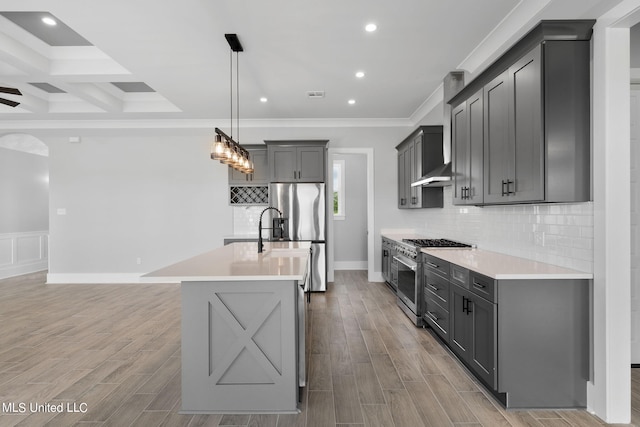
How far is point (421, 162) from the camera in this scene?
4773 mm

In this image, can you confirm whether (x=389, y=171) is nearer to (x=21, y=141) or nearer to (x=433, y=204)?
(x=433, y=204)

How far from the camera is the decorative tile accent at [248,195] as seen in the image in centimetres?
637

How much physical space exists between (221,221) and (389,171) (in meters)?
3.23

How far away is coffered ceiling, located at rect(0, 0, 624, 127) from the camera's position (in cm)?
288

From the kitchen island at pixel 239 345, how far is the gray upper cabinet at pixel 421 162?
124 inches

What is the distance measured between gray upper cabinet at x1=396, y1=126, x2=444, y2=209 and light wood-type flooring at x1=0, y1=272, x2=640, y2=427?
1.60 metres

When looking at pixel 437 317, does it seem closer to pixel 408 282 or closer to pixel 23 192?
pixel 408 282

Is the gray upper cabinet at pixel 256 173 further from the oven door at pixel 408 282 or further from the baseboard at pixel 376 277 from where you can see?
the oven door at pixel 408 282

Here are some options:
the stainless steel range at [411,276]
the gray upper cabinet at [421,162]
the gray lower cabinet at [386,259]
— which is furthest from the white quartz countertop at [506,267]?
the gray lower cabinet at [386,259]

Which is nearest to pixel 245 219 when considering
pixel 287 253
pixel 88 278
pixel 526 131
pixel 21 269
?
pixel 88 278

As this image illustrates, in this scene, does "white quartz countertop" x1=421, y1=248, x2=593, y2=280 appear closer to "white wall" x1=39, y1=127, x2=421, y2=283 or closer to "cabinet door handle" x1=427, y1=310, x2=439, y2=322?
"cabinet door handle" x1=427, y1=310, x2=439, y2=322

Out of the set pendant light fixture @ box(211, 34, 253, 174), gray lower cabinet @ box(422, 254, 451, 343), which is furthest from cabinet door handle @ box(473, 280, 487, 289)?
pendant light fixture @ box(211, 34, 253, 174)

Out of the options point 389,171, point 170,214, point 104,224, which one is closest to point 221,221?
point 170,214

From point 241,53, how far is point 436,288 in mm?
3103
